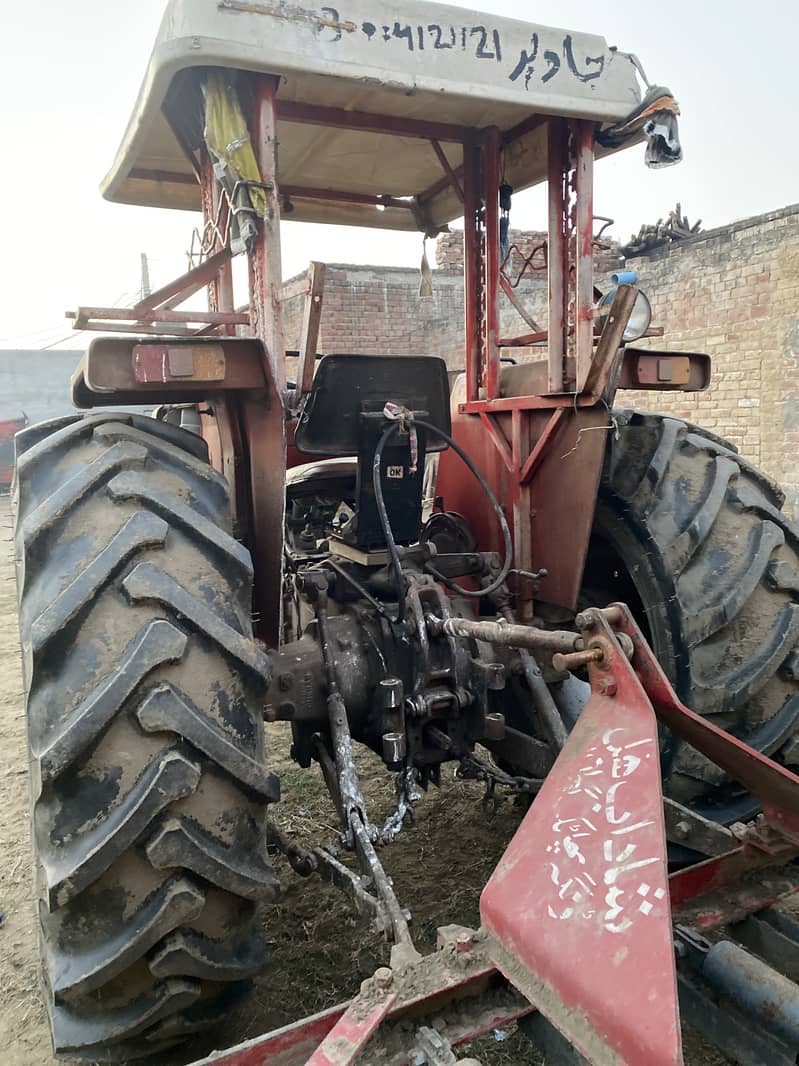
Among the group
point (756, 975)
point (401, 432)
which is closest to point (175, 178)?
point (401, 432)

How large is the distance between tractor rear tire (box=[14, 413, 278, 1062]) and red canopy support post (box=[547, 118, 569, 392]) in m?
1.34

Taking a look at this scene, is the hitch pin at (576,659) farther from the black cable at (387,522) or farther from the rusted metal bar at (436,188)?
the rusted metal bar at (436,188)

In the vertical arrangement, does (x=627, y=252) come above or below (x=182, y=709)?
above

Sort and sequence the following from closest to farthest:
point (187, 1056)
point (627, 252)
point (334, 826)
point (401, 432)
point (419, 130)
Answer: point (187, 1056), point (401, 432), point (419, 130), point (334, 826), point (627, 252)

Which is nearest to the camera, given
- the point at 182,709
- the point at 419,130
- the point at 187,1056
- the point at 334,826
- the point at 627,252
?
the point at 182,709

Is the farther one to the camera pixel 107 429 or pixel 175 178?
pixel 175 178

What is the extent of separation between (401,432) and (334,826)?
1.56 m

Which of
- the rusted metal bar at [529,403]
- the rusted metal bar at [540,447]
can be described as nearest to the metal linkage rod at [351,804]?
the rusted metal bar at [540,447]

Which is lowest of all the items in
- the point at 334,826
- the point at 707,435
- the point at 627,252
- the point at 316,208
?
the point at 334,826

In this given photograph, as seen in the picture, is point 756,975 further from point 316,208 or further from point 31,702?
point 316,208

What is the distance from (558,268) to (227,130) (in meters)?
1.10

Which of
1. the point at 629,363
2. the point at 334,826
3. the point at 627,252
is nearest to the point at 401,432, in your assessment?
the point at 629,363

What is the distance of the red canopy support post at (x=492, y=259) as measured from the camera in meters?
2.73

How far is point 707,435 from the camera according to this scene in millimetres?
2768
